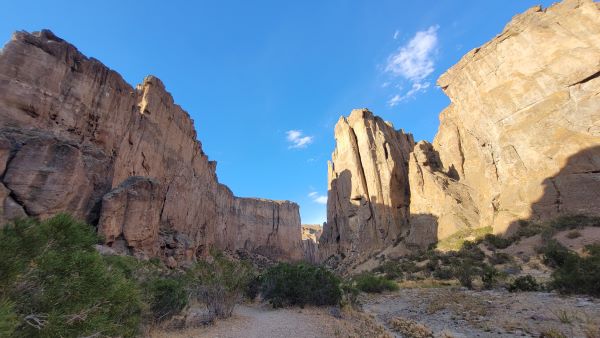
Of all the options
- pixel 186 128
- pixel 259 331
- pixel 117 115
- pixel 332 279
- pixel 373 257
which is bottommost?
pixel 259 331

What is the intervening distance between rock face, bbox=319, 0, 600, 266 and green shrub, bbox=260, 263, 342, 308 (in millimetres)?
21919

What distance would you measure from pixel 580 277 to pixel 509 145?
27.2 meters

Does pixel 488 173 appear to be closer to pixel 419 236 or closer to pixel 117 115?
pixel 419 236

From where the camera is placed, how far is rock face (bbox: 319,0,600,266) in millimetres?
29250

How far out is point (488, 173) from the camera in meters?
36.4

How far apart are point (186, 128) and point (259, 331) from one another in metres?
44.2

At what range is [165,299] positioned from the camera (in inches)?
520

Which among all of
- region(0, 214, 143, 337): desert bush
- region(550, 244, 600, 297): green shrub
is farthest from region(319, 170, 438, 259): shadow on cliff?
region(0, 214, 143, 337): desert bush

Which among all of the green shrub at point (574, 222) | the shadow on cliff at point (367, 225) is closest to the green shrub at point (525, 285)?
the green shrub at point (574, 222)

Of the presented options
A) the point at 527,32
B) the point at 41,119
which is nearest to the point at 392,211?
the point at 527,32

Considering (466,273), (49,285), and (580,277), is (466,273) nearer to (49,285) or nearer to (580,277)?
(580,277)

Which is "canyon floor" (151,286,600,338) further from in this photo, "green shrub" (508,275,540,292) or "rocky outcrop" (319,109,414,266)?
"rocky outcrop" (319,109,414,266)

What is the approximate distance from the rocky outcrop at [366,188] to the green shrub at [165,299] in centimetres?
3943

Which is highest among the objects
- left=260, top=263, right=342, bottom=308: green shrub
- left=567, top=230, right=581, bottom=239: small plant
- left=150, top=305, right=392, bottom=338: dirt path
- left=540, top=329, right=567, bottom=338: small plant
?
left=567, top=230, right=581, bottom=239: small plant
